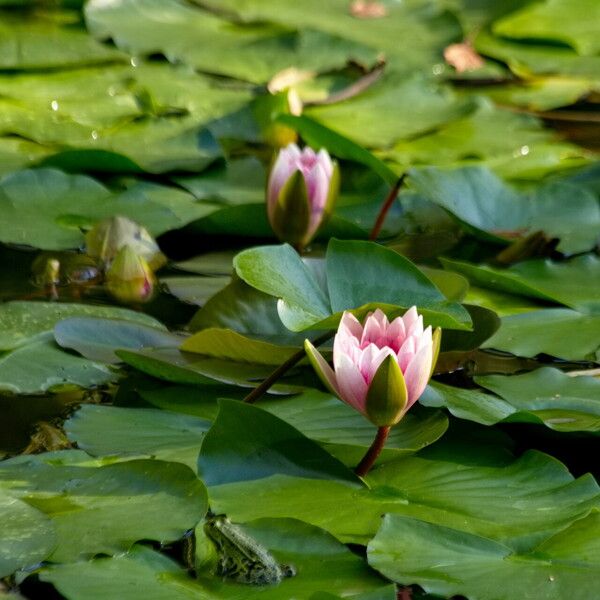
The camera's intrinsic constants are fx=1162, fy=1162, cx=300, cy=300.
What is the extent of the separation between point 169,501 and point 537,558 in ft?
1.14

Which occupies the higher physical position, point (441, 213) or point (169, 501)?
point (169, 501)

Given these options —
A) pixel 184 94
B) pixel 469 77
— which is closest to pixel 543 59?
pixel 469 77

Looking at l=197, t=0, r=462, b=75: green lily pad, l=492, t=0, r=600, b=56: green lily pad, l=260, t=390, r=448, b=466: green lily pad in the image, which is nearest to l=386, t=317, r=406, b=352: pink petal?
l=260, t=390, r=448, b=466: green lily pad

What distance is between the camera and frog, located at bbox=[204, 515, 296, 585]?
39.9 inches

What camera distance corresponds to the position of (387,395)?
113 centimetres

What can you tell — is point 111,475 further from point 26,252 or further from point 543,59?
point 543,59

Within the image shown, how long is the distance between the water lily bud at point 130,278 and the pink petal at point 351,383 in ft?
1.88

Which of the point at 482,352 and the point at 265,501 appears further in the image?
the point at 482,352

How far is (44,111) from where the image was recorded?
89.7 inches

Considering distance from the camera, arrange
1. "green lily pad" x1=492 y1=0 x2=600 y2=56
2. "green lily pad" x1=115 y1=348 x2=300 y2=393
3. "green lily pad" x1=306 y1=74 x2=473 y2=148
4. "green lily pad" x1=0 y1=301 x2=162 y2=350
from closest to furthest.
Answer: "green lily pad" x1=115 y1=348 x2=300 y2=393, "green lily pad" x1=0 y1=301 x2=162 y2=350, "green lily pad" x1=306 y1=74 x2=473 y2=148, "green lily pad" x1=492 y1=0 x2=600 y2=56

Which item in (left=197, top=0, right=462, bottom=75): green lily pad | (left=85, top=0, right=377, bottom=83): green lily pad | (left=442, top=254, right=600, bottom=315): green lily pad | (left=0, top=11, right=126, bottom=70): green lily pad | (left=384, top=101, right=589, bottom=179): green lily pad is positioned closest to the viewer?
(left=442, top=254, right=600, bottom=315): green lily pad

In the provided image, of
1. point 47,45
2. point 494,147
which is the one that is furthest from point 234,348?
point 47,45

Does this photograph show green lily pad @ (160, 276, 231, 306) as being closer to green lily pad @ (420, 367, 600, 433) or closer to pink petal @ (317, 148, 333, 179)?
pink petal @ (317, 148, 333, 179)

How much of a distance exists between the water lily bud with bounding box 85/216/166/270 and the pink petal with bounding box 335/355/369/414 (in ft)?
2.15
